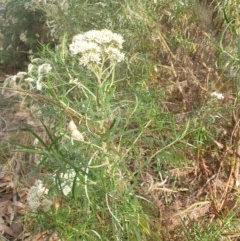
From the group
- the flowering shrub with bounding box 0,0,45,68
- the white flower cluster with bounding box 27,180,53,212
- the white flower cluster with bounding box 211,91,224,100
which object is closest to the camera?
the white flower cluster with bounding box 27,180,53,212

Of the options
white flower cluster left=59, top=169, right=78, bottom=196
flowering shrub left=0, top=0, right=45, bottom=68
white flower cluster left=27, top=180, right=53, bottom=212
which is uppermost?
white flower cluster left=59, top=169, right=78, bottom=196

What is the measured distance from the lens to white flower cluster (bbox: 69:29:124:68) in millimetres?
2121

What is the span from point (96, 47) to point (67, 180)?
49 cm

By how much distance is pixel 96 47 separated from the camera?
2.14 metres

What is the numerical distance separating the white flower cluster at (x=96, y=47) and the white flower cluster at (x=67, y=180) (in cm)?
40

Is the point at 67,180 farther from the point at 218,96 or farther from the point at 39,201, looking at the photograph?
the point at 218,96

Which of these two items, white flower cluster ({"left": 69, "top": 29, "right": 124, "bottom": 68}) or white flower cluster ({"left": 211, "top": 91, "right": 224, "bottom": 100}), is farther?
white flower cluster ({"left": 211, "top": 91, "right": 224, "bottom": 100})

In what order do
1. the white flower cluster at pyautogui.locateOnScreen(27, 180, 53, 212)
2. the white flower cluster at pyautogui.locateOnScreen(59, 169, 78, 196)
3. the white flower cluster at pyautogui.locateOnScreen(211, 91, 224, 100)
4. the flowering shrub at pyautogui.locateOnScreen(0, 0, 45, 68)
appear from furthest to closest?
the flowering shrub at pyautogui.locateOnScreen(0, 0, 45, 68)
the white flower cluster at pyautogui.locateOnScreen(211, 91, 224, 100)
the white flower cluster at pyautogui.locateOnScreen(27, 180, 53, 212)
the white flower cluster at pyautogui.locateOnScreen(59, 169, 78, 196)

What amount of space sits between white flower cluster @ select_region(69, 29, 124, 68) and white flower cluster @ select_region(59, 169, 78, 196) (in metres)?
0.40

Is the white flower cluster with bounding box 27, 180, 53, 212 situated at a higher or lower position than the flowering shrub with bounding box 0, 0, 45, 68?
higher

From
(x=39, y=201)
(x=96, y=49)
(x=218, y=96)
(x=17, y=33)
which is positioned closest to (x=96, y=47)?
(x=96, y=49)

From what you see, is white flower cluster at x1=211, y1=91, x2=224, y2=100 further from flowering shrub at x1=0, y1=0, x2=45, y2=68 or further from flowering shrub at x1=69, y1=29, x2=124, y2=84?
flowering shrub at x1=0, y1=0, x2=45, y2=68

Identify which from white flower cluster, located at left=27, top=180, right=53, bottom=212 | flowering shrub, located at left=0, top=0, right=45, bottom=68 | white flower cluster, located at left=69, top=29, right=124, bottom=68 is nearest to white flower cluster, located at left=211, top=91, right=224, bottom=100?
white flower cluster, located at left=69, top=29, right=124, bottom=68

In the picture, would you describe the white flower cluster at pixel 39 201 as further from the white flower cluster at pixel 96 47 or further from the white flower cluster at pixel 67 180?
the white flower cluster at pixel 96 47
